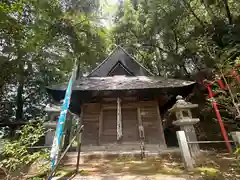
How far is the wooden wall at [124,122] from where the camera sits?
23.9 feet

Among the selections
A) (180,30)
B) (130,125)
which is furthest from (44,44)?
(180,30)

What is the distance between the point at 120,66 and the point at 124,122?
3847 mm

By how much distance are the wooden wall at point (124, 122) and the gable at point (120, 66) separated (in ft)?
8.15

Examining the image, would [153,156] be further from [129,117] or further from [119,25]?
[119,25]

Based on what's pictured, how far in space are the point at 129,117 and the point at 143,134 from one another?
1071 millimetres

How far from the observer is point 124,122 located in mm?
7672

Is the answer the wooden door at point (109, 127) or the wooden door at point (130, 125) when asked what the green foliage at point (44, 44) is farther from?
the wooden door at point (130, 125)

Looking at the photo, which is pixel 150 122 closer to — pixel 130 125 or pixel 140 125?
pixel 140 125

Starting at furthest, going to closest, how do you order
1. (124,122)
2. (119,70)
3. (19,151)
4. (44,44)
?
(44,44), (119,70), (124,122), (19,151)

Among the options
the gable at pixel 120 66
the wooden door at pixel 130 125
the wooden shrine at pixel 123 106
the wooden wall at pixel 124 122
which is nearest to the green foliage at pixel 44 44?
the gable at pixel 120 66

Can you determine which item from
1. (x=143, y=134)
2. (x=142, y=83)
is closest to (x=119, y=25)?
(x=142, y=83)

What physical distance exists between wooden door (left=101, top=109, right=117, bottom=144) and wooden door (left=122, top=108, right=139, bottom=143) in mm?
442

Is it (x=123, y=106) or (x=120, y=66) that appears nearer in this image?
(x=123, y=106)

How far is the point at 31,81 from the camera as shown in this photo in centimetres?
1444
